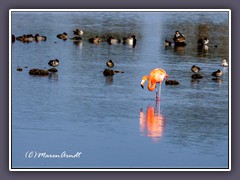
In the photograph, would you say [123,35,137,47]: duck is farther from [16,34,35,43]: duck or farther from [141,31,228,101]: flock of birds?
[16,34,35,43]: duck


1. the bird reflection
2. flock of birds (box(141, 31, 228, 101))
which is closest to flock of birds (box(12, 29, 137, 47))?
flock of birds (box(141, 31, 228, 101))

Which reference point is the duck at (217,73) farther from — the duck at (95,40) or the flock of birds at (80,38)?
the duck at (95,40)

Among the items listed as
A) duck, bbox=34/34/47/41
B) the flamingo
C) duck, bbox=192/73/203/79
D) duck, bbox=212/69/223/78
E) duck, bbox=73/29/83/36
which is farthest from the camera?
duck, bbox=73/29/83/36

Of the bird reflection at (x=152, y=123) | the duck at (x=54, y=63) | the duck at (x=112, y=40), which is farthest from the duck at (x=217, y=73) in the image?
the duck at (x=112, y=40)

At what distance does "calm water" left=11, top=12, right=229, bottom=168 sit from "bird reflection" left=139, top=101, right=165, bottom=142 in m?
0.04

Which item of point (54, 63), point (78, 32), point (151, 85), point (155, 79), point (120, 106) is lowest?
point (120, 106)

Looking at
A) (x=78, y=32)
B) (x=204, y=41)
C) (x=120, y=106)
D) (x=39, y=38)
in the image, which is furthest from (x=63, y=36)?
(x=120, y=106)

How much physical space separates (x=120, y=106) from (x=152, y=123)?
3022 mm

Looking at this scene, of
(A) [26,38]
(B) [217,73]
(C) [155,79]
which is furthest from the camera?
(A) [26,38]

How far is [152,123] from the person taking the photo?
3756 cm

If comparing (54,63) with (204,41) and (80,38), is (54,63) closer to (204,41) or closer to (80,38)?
(80,38)

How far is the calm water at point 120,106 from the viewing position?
3259cm

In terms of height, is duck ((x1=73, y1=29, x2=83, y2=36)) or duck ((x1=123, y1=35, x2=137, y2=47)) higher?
duck ((x1=73, y1=29, x2=83, y2=36))

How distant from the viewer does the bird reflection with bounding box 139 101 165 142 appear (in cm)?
3556
